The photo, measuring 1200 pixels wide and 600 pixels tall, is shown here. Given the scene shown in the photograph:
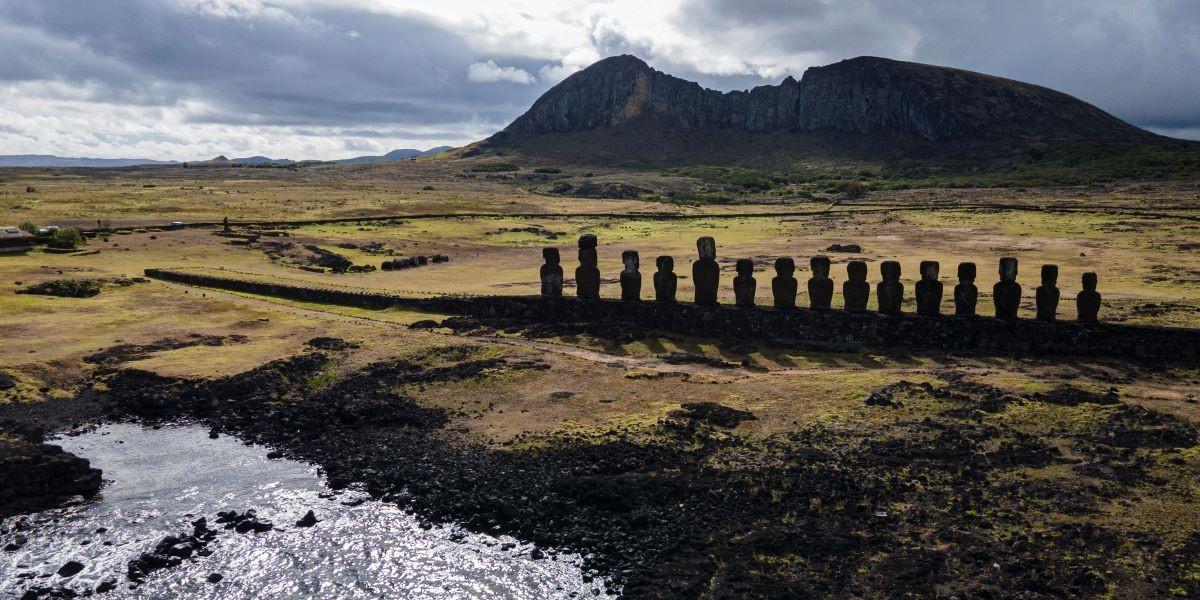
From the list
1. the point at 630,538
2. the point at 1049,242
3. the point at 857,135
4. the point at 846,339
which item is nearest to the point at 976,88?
the point at 857,135

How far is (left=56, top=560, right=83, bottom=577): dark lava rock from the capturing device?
13.5 meters

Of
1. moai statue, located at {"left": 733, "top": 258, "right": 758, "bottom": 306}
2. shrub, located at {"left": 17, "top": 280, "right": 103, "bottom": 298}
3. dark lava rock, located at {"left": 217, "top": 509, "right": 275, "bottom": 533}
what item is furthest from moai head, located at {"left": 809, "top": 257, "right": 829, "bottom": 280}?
shrub, located at {"left": 17, "top": 280, "right": 103, "bottom": 298}

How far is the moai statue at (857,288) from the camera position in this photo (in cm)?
2520

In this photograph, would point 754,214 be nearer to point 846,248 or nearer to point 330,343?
point 846,248

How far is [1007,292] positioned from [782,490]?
1205 cm

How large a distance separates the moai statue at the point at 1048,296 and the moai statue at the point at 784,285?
22.3ft

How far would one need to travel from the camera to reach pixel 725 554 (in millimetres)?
13227

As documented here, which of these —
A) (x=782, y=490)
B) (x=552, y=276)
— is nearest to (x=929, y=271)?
(x=782, y=490)

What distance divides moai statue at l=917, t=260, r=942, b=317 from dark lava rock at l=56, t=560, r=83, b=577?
2153 cm

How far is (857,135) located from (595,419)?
184592 mm

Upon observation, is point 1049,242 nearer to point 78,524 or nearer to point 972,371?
point 972,371

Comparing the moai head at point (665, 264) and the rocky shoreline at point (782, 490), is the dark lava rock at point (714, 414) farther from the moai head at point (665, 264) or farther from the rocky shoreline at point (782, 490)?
the moai head at point (665, 264)

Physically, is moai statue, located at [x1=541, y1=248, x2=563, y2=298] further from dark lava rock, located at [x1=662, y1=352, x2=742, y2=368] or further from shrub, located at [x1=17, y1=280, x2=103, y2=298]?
shrub, located at [x1=17, y1=280, x2=103, y2=298]

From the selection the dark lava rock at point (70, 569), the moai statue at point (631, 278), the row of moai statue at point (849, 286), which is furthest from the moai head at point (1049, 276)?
the dark lava rock at point (70, 569)
